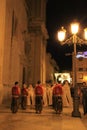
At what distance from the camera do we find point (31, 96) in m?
22.7

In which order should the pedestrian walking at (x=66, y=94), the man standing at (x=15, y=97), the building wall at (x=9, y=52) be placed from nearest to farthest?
the man standing at (x=15, y=97)
the building wall at (x=9, y=52)
the pedestrian walking at (x=66, y=94)

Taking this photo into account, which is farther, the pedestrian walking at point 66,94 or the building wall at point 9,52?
the pedestrian walking at point 66,94

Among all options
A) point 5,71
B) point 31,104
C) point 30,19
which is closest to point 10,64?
point 5,71

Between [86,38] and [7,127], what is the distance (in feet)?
23.4

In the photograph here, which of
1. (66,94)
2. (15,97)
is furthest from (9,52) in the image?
(15,97)

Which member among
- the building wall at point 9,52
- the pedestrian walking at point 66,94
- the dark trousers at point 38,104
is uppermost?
the building wall at point 9,52

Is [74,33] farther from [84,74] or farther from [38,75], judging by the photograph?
[84,74]

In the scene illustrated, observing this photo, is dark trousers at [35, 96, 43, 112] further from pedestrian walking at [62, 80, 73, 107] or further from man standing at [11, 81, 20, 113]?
pedestrian walking at [62, 80, 73, 107]

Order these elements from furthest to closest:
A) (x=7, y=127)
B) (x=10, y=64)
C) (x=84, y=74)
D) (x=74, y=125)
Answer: (x=84, y=74)
(x=10, y=64)
(x=74, y=125)
(x=7, y=127)

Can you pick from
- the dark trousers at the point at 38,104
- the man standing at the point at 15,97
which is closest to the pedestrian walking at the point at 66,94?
the dark trousers at the point at 38,104

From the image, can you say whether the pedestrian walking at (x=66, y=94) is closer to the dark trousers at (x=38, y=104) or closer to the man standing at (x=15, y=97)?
the dark trousers at (x=38, y=104)

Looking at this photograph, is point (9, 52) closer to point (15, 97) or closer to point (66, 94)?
point (66, 94)

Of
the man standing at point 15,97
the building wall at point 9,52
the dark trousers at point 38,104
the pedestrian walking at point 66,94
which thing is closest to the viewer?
the man standing at point 15,97

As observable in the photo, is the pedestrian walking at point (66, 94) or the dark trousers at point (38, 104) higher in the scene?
the pedestrian walking at point (66, 94)
